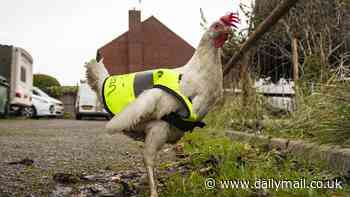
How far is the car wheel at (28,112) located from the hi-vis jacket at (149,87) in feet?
59.1

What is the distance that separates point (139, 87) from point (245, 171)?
3.05 ft

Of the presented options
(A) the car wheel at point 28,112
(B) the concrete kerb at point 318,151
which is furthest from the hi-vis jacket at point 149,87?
(A) the car wheel at point 28,112

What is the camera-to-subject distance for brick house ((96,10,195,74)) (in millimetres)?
30844

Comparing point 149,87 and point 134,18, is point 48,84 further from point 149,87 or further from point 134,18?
point 149,87

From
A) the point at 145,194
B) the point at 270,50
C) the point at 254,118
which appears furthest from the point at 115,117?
the point at 270,50

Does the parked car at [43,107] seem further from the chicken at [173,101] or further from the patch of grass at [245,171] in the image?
the chicken at [173,101]

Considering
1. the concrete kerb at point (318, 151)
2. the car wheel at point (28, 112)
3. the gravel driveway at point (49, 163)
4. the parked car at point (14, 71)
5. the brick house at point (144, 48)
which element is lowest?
the gravel driveway at point (49, 163)

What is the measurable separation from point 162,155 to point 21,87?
544 inches

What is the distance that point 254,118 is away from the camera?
20.5 ft

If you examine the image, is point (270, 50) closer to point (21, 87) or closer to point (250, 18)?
point (250, 18)

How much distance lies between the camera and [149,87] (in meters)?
2.71

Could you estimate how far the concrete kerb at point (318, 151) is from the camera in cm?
287

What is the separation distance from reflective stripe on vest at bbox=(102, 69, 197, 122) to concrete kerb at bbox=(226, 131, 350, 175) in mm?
1130

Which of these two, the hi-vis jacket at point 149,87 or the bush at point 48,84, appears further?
the bush at point 48,84
